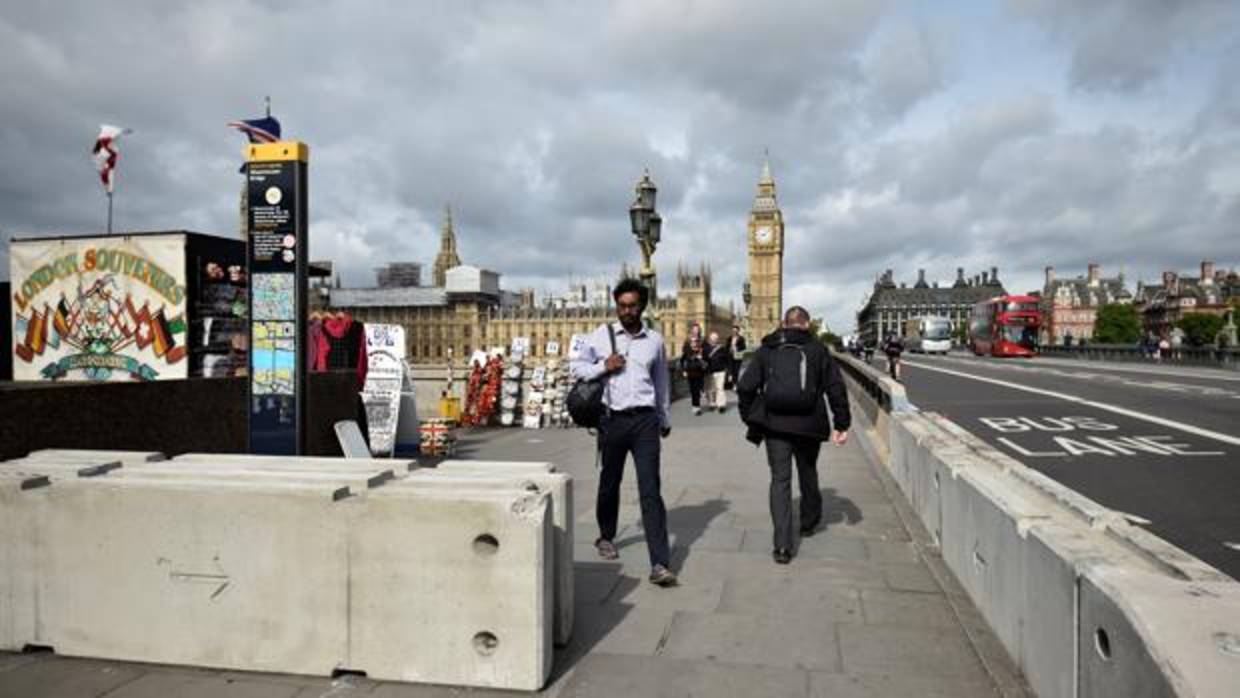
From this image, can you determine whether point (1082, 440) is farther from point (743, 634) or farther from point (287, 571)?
point (287, 571)

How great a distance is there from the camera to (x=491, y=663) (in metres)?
3.55

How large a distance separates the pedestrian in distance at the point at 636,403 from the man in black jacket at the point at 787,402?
0.94 m

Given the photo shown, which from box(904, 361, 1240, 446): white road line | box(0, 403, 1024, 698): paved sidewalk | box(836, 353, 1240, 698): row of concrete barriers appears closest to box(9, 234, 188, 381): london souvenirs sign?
box(0, 403, 1024, 698): paved sidewalk

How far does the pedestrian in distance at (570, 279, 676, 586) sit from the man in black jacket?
0.94 metres

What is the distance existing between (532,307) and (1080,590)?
155767 millimetres

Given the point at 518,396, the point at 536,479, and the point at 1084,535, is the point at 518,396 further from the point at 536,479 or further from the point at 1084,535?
the point at 1084,535

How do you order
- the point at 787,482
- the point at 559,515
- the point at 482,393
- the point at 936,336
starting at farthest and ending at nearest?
the point at 936,336, the point at 482,393, the point at 787,482, the point at 559,515

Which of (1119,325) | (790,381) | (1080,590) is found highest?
(1119,325)

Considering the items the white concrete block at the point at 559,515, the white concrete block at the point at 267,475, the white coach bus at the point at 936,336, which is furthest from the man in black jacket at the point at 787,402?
the white coach bus at the point at 936,336

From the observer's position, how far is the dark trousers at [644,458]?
17.4 ft

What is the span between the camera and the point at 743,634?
4.32 meters

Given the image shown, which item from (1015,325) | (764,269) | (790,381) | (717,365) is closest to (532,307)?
(764,269)

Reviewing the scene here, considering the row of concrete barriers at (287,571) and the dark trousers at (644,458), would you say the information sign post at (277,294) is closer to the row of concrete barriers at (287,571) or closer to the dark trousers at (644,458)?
the row of concrete barriers at (287,571)

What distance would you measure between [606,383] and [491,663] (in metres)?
2.28
